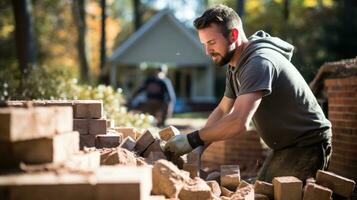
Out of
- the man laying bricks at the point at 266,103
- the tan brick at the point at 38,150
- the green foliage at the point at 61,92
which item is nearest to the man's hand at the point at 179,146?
the man laying bricks at the point at 266,103

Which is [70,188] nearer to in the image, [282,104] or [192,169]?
[192,169]

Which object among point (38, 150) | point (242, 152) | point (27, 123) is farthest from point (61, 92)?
point (27, 123)

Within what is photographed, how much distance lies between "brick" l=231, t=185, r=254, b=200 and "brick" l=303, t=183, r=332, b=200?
0.39 m

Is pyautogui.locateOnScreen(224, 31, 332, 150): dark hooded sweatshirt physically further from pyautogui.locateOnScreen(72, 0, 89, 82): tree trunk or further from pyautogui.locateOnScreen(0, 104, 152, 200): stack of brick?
pyautogui.locateOnScreen(72, 0, 89, 82): tree trunk

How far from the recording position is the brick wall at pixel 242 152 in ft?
24.1

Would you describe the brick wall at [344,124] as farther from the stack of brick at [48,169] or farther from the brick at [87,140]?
the stack of brick at [48,169]

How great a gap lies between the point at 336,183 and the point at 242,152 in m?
3.64

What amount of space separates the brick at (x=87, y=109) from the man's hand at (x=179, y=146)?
2.17 ft

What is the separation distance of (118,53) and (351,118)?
22.6 m

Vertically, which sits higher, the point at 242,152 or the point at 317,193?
→ the point at 317,193

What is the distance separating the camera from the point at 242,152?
24.6ft

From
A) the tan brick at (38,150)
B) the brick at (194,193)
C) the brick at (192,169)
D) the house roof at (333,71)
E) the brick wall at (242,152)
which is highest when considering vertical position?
the house roof at (333,71)

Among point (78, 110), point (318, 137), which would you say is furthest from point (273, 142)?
point (78, 110)

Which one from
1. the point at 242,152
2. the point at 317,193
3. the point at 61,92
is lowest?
the point at 242,152
